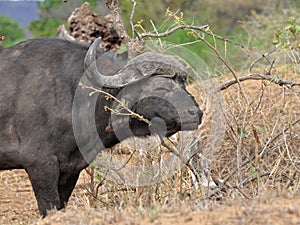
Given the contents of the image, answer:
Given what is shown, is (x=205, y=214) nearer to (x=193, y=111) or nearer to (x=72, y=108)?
(x=193, y=111)

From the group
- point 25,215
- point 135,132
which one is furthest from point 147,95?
point 25,215

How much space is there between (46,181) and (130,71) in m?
1.26

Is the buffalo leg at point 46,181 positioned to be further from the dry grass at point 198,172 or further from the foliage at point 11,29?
the foliage at point 11,29

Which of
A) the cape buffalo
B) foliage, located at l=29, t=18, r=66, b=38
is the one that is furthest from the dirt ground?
foliage, located at l=29, t=18, r=66, b=38

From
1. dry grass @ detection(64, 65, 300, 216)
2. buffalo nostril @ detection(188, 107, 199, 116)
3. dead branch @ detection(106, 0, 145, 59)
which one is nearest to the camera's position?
buffalo nostril @ detection(188, 107, 199, 116)

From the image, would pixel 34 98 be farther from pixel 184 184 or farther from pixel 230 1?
pixel 230 1

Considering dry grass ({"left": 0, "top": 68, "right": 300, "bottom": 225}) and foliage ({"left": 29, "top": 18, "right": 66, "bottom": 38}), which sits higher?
foliage ({"left": 29, "top": 18, "right": 66, "bottom": 38})

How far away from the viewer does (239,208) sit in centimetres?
450

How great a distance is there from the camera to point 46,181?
6.21 metres

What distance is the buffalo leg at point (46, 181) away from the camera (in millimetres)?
6145

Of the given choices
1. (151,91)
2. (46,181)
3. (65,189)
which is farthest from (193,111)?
(65,189)

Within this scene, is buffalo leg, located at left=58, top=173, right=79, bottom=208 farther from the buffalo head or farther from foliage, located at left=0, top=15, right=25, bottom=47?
foliage, located at left=0, top=15, right=25, bottom=47

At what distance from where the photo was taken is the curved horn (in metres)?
6.18

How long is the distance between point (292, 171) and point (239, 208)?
2.54m
